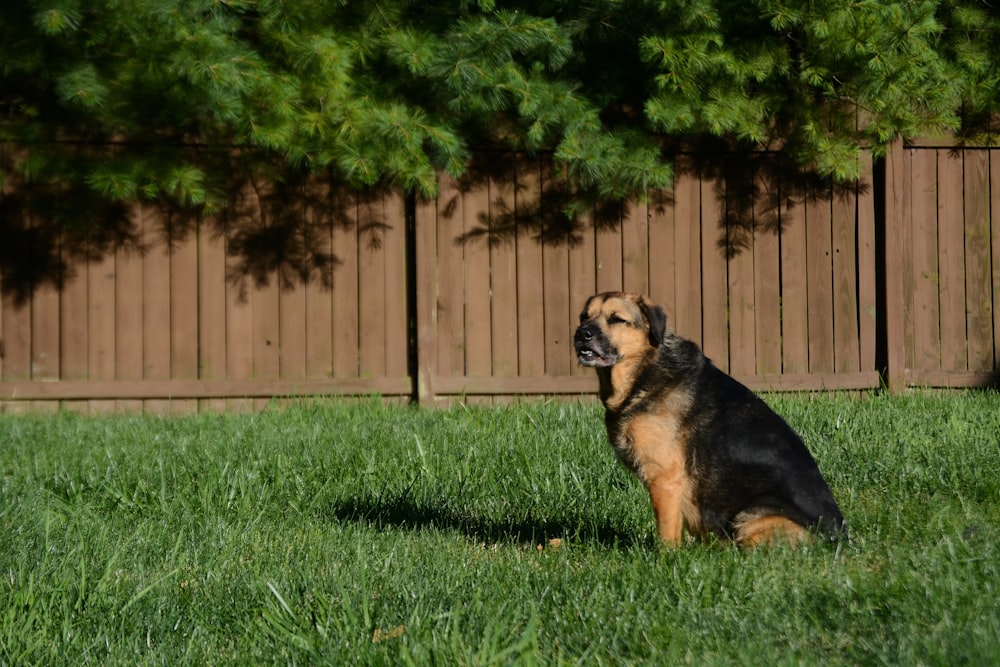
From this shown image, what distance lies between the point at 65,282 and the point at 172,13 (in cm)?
290

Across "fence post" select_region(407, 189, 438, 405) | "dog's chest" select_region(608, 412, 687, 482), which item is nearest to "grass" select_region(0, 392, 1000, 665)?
"dog's chest" select_region(608, 412, 687, 482)

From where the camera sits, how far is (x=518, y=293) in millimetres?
9016

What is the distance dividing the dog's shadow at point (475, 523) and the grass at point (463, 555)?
18 mm

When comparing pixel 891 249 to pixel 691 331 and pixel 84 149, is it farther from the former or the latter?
pixel 84 149

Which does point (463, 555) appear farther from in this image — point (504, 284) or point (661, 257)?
point (661, 257)

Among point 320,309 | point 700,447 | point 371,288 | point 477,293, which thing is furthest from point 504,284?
point 700,447

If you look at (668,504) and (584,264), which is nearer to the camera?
(668,504)

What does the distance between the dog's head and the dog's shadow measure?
2.41 feet

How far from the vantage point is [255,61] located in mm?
7270

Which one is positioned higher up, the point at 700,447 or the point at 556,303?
the point at 556,303

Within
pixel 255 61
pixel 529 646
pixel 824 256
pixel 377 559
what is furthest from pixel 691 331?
pixel 529 646

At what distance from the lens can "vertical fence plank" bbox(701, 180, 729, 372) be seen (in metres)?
9.12

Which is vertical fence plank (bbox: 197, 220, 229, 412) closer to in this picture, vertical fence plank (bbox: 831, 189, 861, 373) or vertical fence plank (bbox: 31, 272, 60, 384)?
vertical fence plank (bbox: 31, 272, 60, 384)

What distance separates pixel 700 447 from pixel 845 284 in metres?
5.48
